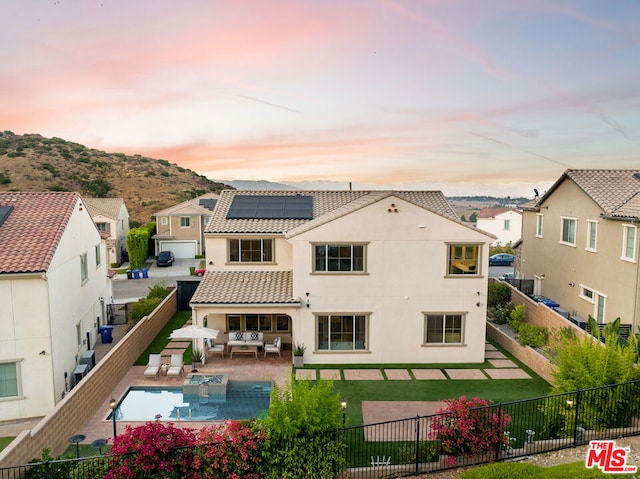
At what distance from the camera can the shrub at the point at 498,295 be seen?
28.3 m

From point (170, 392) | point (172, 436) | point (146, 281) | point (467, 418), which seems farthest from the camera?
point (146, 281)

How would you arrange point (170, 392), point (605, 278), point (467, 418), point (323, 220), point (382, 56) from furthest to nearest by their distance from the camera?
point (382, 56) → point (605, 278) → point (323, 220) → point (170, 392) → point (467, 418)

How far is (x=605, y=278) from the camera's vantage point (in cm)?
2281

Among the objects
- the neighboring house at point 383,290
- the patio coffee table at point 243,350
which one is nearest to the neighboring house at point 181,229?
the patio coffee table at point 243,350

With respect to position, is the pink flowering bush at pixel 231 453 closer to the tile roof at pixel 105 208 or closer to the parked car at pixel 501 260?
the tile roof at pixel 105 208

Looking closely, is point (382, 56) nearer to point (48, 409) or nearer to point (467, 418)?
point (467, 418)

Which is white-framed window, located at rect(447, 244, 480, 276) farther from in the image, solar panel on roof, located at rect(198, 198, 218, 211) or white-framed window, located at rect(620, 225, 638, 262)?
solar panel on roof, located at rect(198, 198, 218, 211)

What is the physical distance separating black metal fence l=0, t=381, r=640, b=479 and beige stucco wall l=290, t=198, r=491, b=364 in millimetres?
6453

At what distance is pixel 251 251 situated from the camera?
22.5m

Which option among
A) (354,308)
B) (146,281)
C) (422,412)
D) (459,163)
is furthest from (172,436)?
(459,163)

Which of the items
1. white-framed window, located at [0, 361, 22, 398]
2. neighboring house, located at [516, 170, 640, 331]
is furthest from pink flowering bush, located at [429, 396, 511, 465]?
white-framed window, located at [0, 361, 22, 398]

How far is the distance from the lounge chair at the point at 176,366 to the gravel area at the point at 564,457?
11.4 m

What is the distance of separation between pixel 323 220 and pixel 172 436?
11.6 metres

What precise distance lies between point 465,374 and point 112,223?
4314 centimetres
